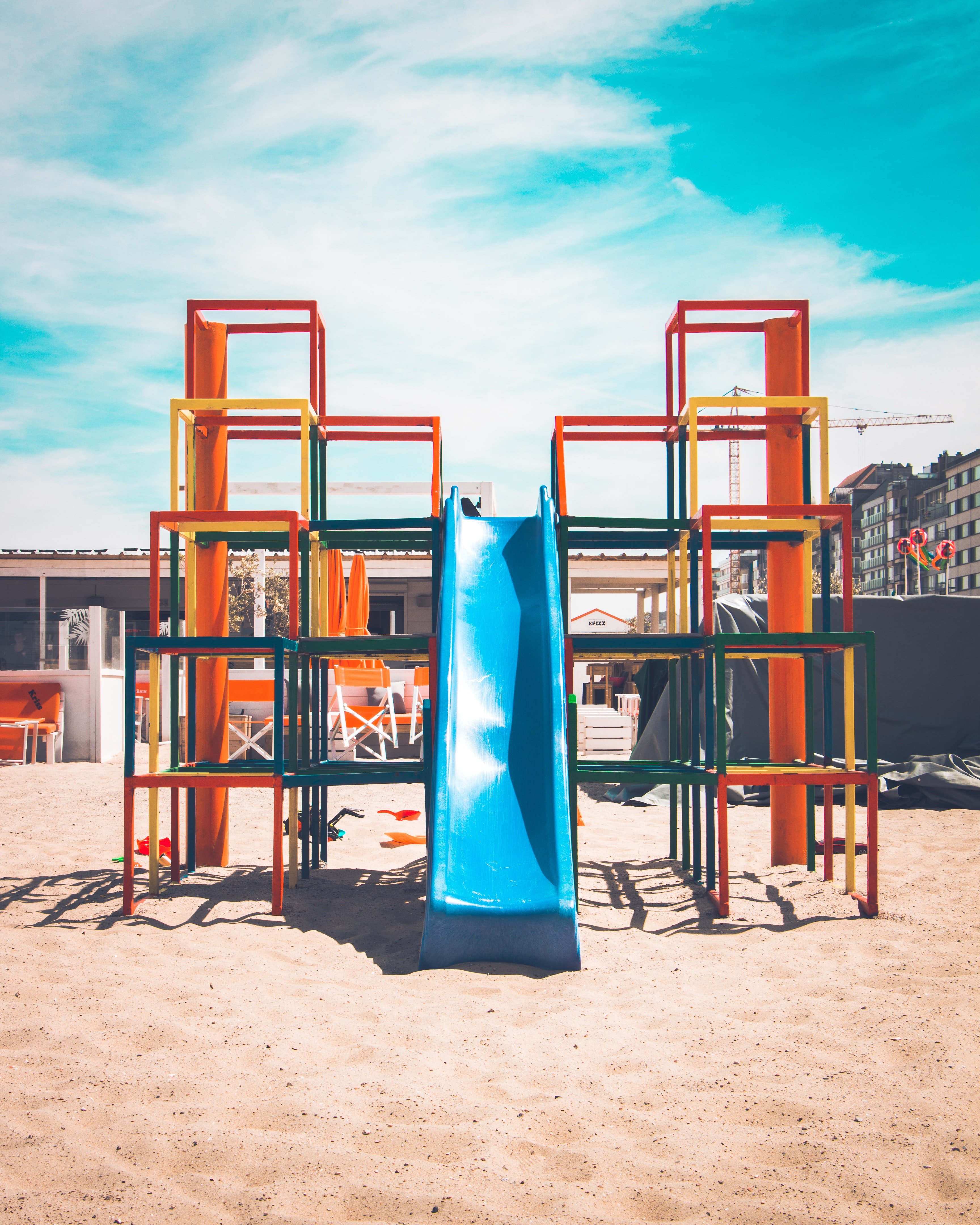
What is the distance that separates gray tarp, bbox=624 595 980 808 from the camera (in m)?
10.0

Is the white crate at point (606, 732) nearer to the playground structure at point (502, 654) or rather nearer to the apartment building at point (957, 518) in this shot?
the playground structure at point (502, 654)

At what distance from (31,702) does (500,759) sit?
9.56m

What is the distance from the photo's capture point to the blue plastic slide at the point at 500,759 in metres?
3.65

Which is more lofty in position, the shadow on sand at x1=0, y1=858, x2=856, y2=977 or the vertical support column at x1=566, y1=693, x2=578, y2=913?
the vertical support column at x1=566, y1=693, x2=578, y2=913

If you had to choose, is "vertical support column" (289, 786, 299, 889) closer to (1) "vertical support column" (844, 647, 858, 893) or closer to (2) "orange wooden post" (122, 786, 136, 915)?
Answer: (2) "orange wooden post" (122, 786, 136, 915)

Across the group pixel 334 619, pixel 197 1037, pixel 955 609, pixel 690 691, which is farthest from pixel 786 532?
pixel 955 609

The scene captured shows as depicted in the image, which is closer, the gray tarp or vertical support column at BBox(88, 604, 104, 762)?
the gray tarp

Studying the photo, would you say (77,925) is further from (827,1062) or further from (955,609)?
(955,609)

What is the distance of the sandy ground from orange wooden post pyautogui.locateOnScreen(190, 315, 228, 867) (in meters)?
0.89

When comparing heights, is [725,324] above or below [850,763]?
above

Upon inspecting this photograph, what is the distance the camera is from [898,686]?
403 inches

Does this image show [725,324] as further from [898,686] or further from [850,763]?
[898,686]

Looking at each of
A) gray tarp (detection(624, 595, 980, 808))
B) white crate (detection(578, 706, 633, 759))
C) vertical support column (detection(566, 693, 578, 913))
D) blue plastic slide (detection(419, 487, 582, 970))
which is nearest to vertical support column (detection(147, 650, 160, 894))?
blue plastic slide (detection(419, 487, 582, 970))

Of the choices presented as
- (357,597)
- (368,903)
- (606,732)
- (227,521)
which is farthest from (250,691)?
(368,903)
